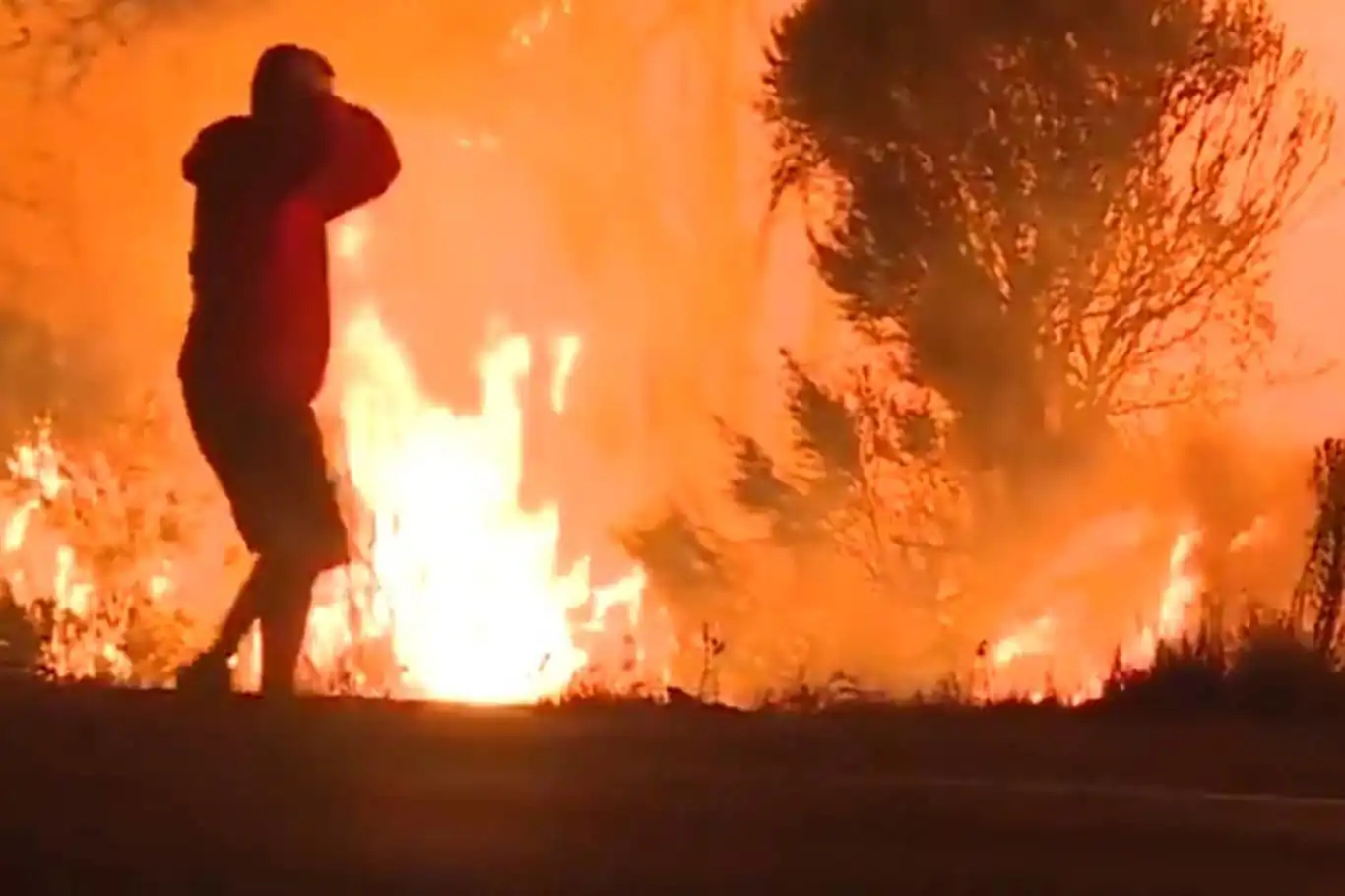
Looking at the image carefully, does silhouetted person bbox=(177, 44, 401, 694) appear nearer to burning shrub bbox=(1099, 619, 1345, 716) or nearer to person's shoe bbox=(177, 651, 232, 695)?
person's shoe bbox=(177, 651, 232, 695)

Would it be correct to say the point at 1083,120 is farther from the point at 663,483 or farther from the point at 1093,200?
the point at 663,483

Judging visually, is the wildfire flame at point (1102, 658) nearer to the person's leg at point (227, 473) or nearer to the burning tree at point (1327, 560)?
the burning tree at point (1327, 560)

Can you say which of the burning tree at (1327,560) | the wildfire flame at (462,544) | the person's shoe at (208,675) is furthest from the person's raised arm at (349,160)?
the burning tree at (1327,560)

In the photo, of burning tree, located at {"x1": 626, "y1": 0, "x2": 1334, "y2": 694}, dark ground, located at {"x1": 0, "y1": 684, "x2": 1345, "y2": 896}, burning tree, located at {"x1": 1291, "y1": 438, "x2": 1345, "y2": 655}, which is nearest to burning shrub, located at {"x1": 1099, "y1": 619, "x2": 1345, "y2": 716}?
burning tree, located at {"x1": 1291, "y1": 438, "x2": 1345, "y2": 655}

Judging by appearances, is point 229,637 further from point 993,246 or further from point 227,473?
point 993,246

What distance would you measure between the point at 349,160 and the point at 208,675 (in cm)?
130

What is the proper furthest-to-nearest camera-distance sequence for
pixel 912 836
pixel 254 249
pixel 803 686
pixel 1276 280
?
pixel 1276 280 < pixel 803 686 < pixel 254 249 < pixel 912 836

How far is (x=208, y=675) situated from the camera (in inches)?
179

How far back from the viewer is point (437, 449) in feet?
23.1

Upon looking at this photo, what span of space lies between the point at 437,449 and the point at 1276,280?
2.87 meters

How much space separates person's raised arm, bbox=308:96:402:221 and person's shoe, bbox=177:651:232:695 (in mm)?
1129

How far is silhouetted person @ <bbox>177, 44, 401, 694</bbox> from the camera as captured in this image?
15.5 ft

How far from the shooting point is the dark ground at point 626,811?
2320 mm

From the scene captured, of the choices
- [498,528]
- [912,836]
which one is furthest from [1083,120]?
[912,836]
